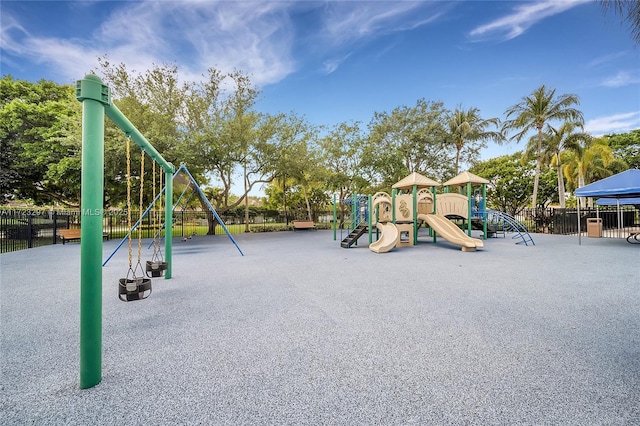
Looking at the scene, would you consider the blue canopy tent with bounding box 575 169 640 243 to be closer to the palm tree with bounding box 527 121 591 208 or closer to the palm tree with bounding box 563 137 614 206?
the palm tree with bounding box 527 121 591 208

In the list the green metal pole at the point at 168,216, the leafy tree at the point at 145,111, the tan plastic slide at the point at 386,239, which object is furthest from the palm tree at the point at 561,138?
the green metal pole at the point at 168,216

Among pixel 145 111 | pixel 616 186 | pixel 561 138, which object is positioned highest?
pixel 561 138

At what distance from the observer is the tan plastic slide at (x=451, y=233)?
33.6 ft

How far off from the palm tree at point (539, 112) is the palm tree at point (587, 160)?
2.70 m

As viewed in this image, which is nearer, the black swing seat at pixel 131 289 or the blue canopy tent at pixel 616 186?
the black swing seat at pixel 131 289

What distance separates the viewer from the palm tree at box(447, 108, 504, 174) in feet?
77.4

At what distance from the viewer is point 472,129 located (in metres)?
23.6

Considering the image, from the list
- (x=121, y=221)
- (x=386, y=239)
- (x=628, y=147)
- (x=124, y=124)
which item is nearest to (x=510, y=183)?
(x=628, y=147)

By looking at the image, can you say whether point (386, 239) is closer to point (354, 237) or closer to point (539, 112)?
point (354, 237)

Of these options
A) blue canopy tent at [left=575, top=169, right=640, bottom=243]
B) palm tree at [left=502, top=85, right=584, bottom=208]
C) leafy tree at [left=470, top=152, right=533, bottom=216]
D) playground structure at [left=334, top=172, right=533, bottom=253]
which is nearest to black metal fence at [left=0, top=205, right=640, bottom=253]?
palm tree at [left=502, top=85, right=584, bottom=208]

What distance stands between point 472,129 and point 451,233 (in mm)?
16187

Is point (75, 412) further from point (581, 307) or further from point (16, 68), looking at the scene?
point (16, 68)

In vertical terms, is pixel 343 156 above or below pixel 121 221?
above

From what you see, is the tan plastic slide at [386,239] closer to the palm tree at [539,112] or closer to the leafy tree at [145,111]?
the leafy tree at [145,111]
